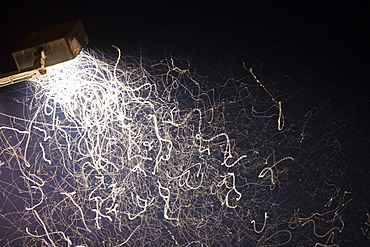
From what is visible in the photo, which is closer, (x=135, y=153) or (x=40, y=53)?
(x=40, y=53)

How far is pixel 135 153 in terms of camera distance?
1.51 m

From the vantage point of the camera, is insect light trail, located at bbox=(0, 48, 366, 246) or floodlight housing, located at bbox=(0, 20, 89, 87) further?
insect light trail, located at bbox=(0, 48, 366, 246)

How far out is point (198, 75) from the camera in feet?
4.96

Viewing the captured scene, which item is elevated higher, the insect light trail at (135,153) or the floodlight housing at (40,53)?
the floodlight housing at (40,53)

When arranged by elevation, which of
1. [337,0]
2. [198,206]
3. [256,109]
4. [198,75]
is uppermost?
[337,0]

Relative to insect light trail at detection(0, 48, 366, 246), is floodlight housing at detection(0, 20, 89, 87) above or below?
above

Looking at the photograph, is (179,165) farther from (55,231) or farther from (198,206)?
(55,231)

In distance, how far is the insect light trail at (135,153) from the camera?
4.94 ft

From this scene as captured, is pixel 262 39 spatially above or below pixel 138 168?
above

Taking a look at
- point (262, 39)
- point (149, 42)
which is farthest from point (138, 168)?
point (262, 39)

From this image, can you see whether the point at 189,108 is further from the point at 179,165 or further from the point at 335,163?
the point at 335,163

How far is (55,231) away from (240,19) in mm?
1161

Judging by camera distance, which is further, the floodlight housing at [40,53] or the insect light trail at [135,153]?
the insect light trail at [135,153]

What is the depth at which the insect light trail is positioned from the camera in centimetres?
151
